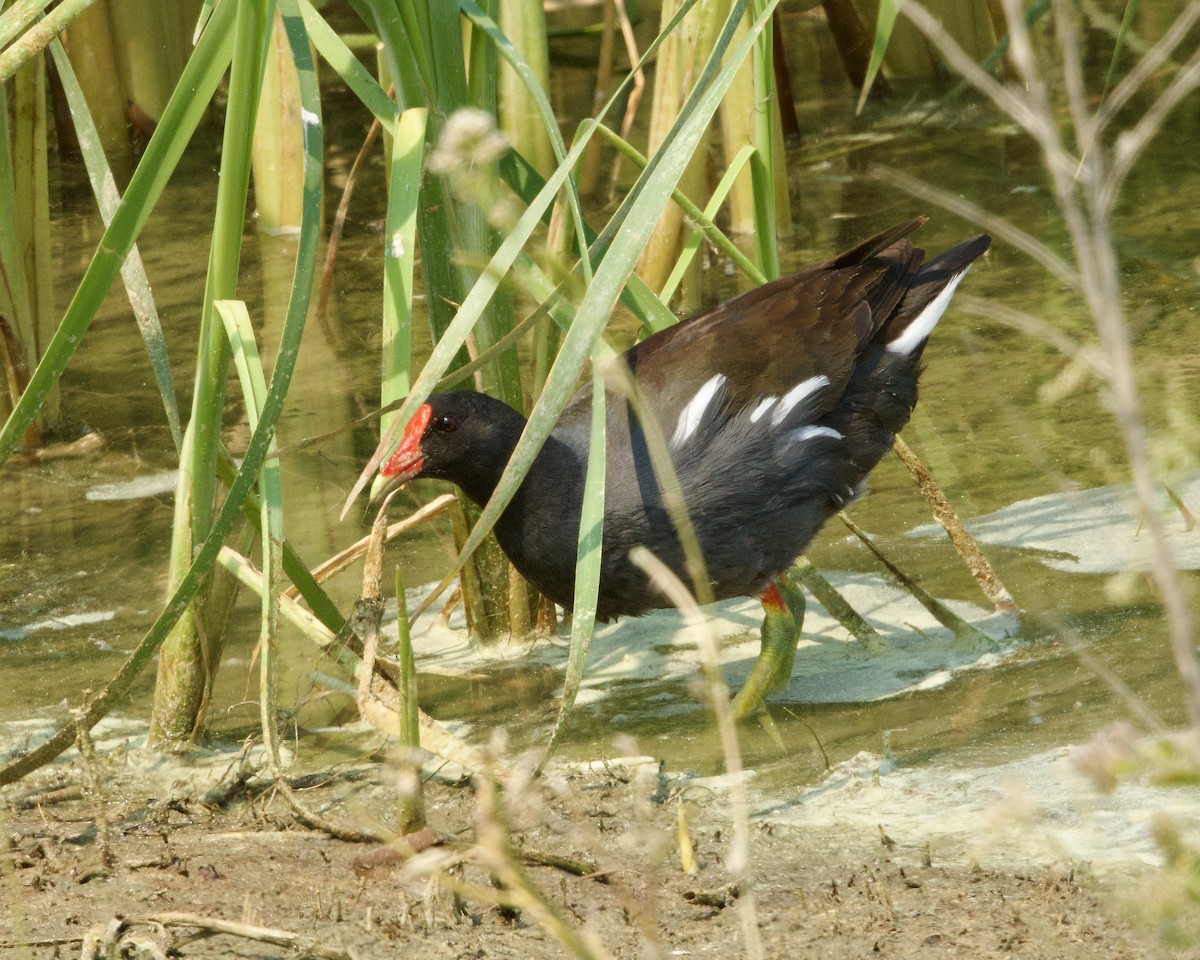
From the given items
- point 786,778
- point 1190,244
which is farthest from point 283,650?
point 1190,244

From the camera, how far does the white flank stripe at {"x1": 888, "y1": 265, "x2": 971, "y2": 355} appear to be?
3090 mm

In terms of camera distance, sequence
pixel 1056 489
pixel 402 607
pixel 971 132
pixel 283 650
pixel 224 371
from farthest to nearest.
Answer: pixel 971 132
pixel 1056 489
pixel 283 650
pixel 224 371
pixel 402 607

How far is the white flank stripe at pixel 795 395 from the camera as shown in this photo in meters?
2.85

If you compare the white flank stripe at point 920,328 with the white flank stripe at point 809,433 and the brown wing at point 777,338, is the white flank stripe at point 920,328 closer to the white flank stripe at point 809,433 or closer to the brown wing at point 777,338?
the brown wing at point 777,338

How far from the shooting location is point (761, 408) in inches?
111

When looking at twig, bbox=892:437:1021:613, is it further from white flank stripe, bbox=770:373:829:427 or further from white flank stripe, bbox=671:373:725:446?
white flank stripe, bbox=671:373:725:446

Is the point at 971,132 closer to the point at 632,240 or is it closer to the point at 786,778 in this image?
the point at 786,778

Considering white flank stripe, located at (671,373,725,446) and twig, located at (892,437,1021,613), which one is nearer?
white flank stripe, located at (671,373,725,446)

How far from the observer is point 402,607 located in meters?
1.81

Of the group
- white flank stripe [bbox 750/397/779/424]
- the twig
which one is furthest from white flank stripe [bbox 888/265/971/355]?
white flank stripe [bbox 750/397/779/424]

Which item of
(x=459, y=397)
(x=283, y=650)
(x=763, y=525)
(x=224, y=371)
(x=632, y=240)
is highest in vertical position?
(x=632, y=240)

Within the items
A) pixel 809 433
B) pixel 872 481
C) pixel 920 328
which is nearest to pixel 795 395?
pixel 809 433

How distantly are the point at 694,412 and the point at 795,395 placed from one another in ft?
0.71

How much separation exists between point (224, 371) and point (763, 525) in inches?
41.2
